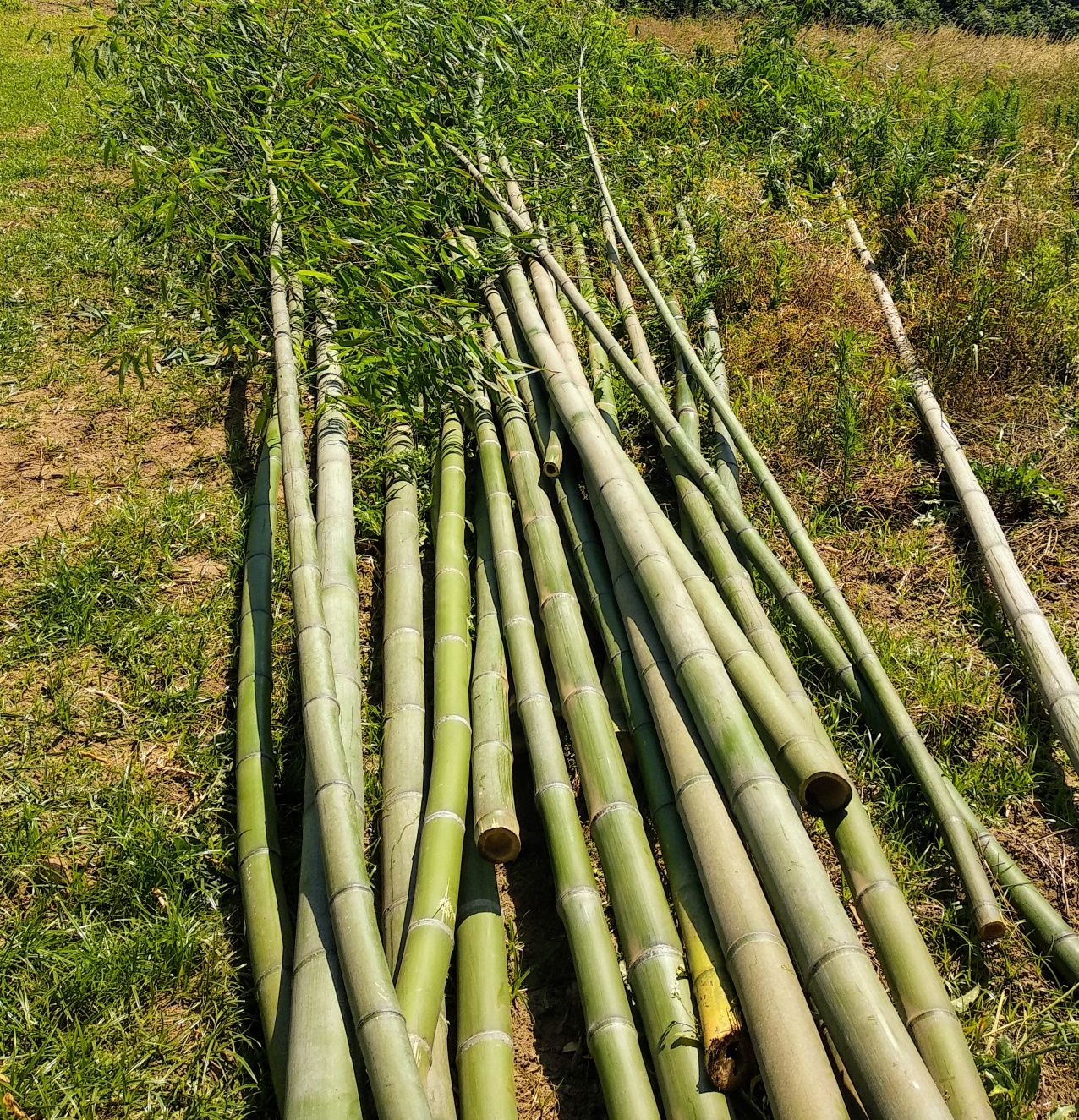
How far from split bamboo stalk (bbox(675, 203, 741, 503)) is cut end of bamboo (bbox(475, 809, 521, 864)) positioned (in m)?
1.48

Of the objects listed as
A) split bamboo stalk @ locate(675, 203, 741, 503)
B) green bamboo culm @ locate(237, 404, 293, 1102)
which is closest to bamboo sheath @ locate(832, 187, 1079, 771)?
split bamboo stalk @ locate(675, 203, 741, 503)

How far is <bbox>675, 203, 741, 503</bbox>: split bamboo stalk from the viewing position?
3.21 metres

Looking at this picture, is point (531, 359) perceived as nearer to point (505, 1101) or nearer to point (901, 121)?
point (505, 1101)

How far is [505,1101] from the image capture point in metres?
1.64

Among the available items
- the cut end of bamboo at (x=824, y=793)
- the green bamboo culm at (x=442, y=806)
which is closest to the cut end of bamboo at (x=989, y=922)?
the cut end of bamboo at (x=824, y=793)

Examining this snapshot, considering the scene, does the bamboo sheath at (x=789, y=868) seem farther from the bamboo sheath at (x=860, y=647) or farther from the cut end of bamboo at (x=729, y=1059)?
the bamboo sheath at (x=860, y=647)

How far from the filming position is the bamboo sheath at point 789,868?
4.68 ft

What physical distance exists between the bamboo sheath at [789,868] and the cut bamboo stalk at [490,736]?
43 cm

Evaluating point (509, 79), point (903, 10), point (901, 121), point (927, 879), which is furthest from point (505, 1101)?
point (903, 10)

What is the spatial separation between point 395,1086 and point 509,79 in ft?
17.4

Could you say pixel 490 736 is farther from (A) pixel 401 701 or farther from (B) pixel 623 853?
(B) pixel 623 853

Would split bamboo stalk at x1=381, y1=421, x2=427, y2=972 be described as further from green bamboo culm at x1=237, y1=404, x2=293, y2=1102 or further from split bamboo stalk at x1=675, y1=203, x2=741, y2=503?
split bamboo stalk at x1=675, y1=203, x2=741, y2=503

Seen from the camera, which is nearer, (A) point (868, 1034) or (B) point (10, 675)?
(A) point (868, 1034)

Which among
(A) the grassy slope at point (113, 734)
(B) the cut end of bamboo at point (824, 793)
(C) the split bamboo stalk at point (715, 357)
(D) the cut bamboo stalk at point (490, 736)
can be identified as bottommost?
(A) the grassy slope at point (113, 734)
